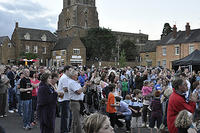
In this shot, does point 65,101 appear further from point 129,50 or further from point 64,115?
point 129,50

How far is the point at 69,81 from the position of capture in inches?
295

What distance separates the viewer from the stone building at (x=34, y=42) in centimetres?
6588

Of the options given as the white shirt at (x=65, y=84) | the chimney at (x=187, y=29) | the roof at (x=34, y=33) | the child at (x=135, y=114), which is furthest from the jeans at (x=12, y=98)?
the roof at (x=34, y=33)

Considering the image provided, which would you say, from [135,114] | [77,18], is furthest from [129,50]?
[135,114]

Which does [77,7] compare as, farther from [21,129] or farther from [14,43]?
[21,129]

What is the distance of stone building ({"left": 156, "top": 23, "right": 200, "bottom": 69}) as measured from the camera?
1960 inches

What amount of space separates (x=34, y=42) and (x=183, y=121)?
6716 cm

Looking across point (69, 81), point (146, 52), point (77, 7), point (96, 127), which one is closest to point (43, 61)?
point (77, 7)

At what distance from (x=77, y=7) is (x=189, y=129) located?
78696 mm

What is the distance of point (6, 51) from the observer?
63656mm

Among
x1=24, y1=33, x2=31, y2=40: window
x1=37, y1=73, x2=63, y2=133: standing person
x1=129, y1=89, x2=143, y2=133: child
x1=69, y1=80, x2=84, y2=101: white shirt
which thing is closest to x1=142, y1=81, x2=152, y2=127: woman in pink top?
x1=129, y1=89, x2=143, y2=133: child

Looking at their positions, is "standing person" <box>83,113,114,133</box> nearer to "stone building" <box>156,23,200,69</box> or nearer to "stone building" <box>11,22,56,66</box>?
"stone building" <box>156,23,200,69</box>

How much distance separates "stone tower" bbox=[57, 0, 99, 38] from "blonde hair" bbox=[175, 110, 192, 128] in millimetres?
73819

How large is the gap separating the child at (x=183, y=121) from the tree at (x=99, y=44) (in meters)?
62.7
